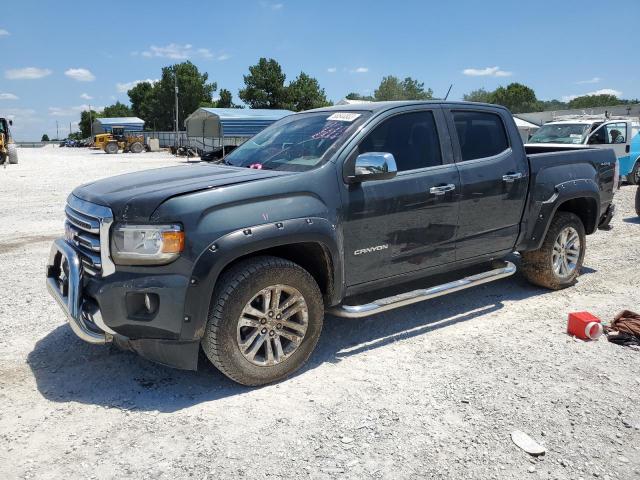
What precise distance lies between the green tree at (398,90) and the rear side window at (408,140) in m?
79.6

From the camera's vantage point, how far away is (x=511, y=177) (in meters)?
4.91

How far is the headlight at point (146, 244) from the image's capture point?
317 cm

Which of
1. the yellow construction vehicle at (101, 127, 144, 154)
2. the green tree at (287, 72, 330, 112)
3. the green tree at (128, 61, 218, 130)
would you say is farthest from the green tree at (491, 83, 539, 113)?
the yellow construction vehicle at (101, 127, 144, 154)

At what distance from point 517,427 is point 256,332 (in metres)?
1.66

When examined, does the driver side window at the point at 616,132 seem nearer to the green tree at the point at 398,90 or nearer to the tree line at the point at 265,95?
the tree line at the point at 265,95

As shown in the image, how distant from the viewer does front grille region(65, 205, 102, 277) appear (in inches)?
132

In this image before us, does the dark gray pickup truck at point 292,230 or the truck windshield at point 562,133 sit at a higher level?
the truck windshield at point 562,133

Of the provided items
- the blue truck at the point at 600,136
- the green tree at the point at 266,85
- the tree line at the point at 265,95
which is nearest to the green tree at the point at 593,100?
the tree line at the point at 265,95

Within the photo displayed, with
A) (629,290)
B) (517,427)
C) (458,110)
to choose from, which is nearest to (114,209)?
(517,427)

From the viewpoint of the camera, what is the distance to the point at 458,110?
4789 mm

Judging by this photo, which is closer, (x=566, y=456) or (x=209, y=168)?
(x=566, y=456)

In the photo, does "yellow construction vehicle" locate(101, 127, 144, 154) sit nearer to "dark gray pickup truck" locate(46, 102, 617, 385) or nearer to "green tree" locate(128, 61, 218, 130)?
"green tree" locate(128, 61, 218, 130)

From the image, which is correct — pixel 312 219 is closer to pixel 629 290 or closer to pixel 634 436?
pixel 634 436

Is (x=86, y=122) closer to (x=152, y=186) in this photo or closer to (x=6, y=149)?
(x=6, y=149)
